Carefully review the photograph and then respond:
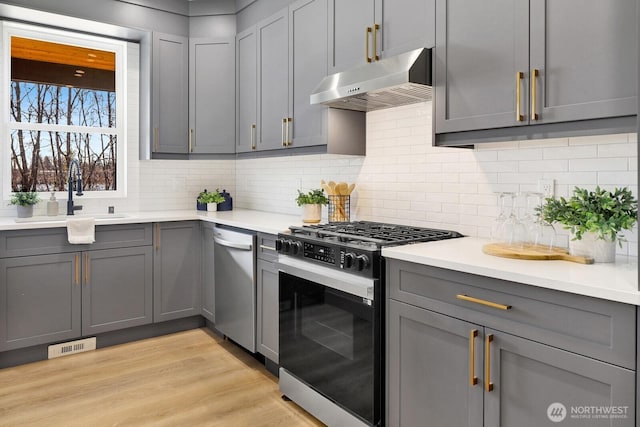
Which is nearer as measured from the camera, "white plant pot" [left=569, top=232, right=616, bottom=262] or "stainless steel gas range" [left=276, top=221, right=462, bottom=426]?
"white plant pot" [left=569, top=232, right=616, bottom=262]

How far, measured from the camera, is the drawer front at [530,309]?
127cm

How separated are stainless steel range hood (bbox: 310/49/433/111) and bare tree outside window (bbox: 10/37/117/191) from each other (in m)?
2.34

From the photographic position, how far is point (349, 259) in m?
2.09

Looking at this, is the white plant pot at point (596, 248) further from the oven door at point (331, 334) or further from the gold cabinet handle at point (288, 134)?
the gold cabinet handle at point (288, 134)

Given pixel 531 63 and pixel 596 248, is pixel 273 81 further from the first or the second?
pixel 596 248

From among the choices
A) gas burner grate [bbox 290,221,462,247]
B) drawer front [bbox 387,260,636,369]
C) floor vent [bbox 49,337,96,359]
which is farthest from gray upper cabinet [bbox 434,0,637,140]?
floor vent [bbox 49,337,96,359]

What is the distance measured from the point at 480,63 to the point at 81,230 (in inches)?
111

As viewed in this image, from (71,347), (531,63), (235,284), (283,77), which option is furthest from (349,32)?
(71,347)

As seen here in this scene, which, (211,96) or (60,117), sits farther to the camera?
(211,96)

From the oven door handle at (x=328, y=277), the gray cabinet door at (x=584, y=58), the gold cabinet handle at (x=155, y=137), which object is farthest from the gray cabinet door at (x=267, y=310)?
the gray cabinet door at (x=584, y=58)

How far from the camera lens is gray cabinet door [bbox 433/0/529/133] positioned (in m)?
1.81

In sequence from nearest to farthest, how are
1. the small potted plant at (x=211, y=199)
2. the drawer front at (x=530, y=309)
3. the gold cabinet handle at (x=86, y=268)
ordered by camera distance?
the drawer front at (x=530, y=309), the gold cabinet handle at (x=86, y=268), the small potted plant at (x=211, y=199)

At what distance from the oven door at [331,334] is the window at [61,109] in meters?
2.40

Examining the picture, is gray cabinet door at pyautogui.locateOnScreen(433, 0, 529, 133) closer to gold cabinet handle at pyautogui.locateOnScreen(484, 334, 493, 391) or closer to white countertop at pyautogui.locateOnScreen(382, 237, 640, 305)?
white countertop at pyautogui.locateOnScreen(382, 237, 640, 305)
